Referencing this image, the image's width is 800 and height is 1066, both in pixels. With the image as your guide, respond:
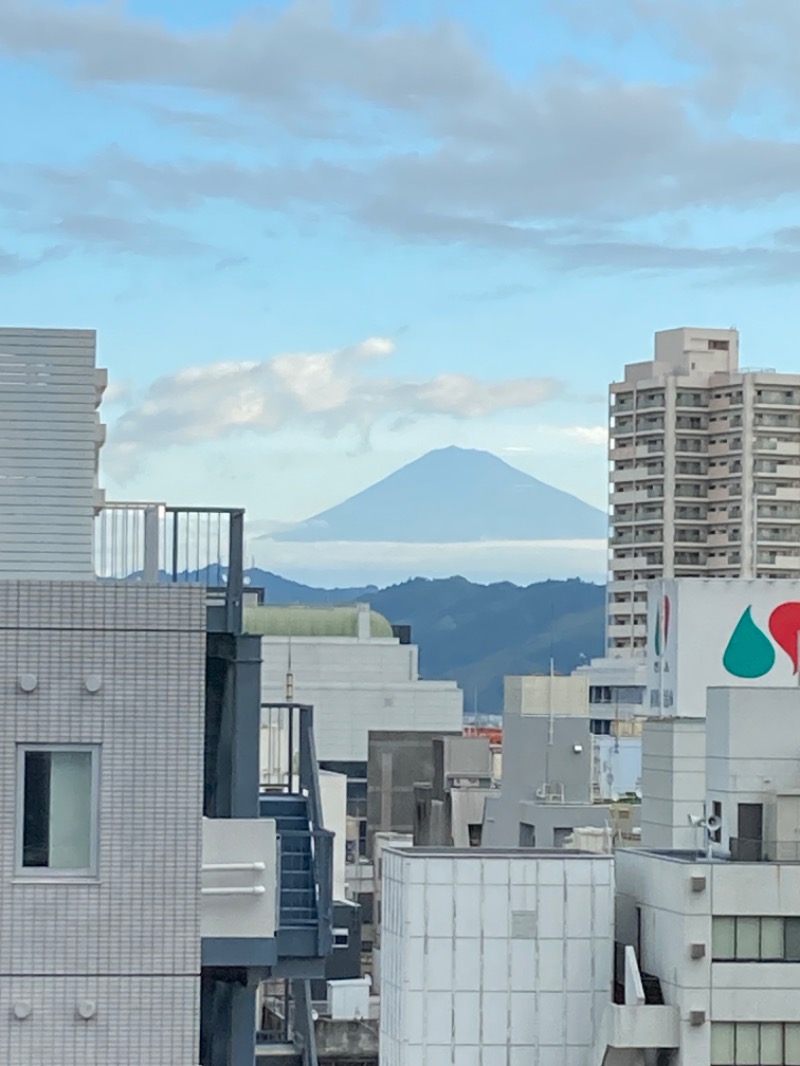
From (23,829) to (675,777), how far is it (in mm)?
37669

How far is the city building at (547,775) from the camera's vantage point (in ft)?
242

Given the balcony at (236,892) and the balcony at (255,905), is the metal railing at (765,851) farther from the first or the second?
the balcony at (236,892)

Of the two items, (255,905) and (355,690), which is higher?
(255,905)

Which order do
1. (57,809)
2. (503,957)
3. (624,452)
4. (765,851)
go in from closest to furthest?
1. (57,809)
2. (503,957)
3. (765,851)
4. (624,452)

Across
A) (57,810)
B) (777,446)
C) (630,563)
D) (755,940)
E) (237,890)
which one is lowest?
(755,940)

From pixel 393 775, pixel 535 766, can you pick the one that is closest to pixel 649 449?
pixel 393 775

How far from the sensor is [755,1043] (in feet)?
118

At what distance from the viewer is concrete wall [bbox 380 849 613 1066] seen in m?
36.7

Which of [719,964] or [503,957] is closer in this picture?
[719,964]

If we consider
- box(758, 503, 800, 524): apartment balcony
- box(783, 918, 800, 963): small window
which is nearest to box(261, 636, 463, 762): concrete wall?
box(758, 503, 800, 524): apartment balcony

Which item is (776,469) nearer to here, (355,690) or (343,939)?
(355,690)

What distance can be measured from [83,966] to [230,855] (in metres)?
1.24

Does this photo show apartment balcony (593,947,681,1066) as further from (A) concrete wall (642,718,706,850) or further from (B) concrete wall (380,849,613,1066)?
(A) concrete wall (642,718,706,850)

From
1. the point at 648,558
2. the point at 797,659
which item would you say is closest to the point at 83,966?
the point at 797,659
